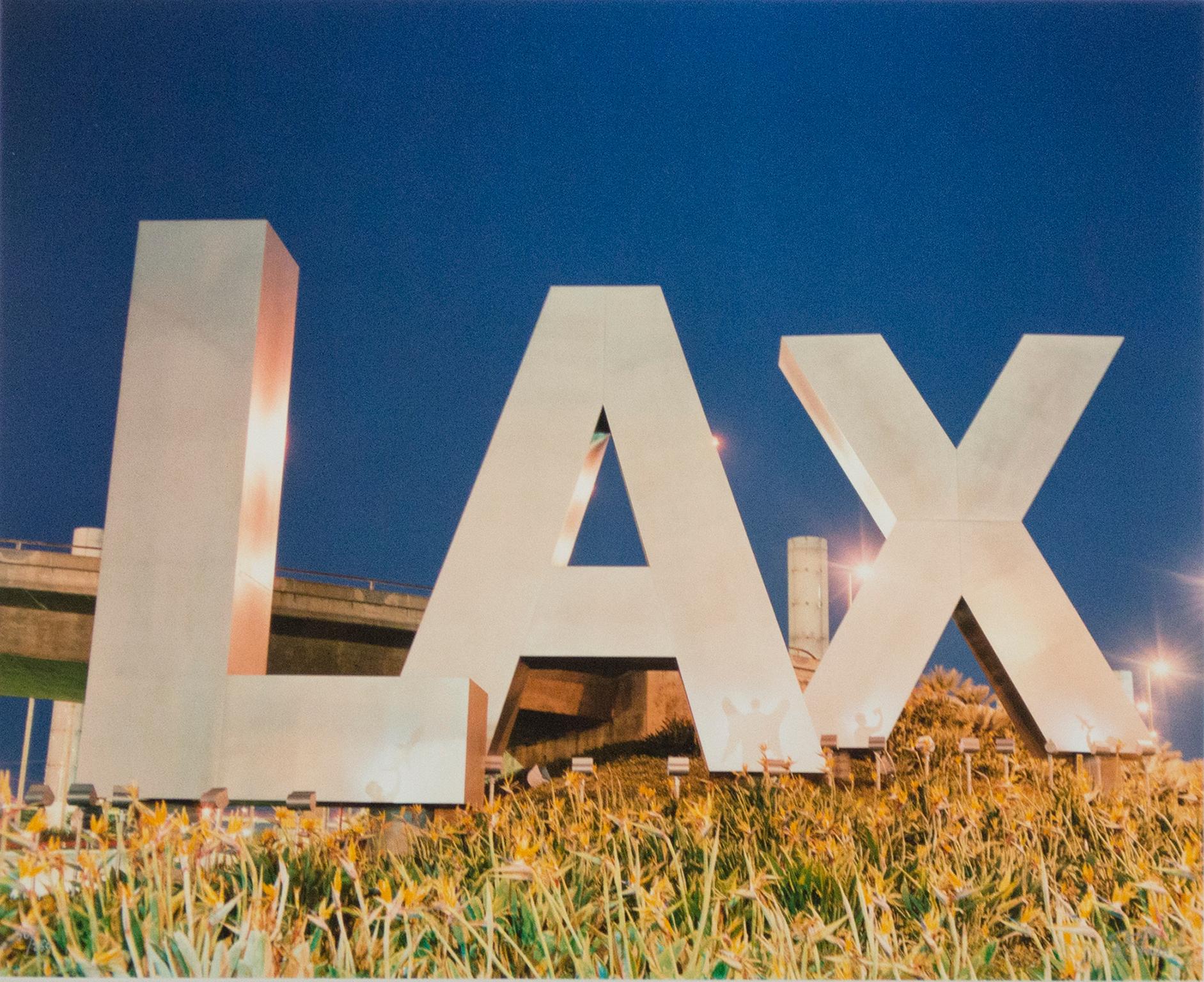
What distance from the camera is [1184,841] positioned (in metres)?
5.33

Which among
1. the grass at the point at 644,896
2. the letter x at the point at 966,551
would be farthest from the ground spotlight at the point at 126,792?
the letter x at the point at 966,551

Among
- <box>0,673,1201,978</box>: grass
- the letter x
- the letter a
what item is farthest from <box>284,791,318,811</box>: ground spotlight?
the letter x

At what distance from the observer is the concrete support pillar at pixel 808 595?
2259 centimetres

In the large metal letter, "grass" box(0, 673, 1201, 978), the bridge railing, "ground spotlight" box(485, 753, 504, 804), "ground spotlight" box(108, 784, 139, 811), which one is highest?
the bridge railing

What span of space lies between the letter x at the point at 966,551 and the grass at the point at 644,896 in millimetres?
2353

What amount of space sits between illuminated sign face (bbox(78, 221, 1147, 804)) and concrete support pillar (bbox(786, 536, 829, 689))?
44.8 ft

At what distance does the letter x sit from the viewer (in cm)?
828

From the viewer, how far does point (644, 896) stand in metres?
2.77

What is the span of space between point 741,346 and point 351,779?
2984 inches

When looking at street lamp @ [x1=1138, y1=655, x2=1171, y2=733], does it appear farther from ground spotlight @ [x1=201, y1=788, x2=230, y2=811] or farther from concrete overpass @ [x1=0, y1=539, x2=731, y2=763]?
ground spotlight @ [x1=201, y1=788, x2=230, y2=811]

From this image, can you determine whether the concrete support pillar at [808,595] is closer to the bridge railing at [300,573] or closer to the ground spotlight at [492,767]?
the bridge railing at [300,573]

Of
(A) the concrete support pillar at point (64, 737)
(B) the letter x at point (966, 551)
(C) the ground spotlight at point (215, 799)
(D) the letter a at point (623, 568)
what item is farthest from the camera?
(A) the concrete support pillar at point (64, 737)

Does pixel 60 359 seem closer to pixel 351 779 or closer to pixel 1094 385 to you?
pixel 351 779

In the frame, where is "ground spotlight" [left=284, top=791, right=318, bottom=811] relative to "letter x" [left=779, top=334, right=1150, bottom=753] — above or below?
below
